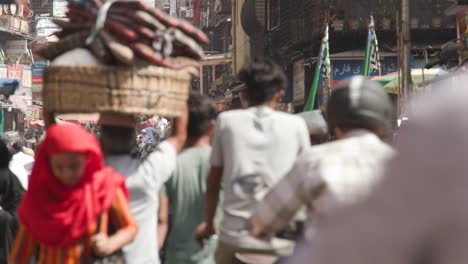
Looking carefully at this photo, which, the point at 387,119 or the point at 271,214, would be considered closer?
the point at 271,214

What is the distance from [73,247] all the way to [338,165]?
158 centimetres

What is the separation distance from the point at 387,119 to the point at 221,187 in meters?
2.12

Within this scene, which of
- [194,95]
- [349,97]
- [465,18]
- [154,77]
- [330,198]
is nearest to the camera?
[330,198]

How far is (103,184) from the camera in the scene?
4.19 metres

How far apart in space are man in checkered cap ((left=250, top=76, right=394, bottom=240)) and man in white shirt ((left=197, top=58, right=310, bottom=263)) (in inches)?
65.9

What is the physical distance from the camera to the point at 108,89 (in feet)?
14.5

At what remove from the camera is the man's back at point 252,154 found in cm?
504

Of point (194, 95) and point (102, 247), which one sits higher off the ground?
point (194, 95)

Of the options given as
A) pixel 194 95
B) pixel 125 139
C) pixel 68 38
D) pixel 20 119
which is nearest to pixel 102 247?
pixel 125 139

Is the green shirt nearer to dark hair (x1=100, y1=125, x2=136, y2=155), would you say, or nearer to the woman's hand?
dark hair (x1=100, y1=125, x2=136, y2=155)

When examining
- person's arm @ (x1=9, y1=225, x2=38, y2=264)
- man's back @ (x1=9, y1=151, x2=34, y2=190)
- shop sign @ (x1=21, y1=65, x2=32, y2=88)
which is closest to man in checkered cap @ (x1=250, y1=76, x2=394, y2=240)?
person's arm @ (x1=9, y1=225, x2=38, y2=264)

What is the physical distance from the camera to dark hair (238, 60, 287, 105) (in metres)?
5.29

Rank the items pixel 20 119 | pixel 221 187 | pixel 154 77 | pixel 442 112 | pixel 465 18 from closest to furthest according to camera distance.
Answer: pixel 442 112, pixel 154 77, pixel 221 187, pixel 465 18, pixel 20 119

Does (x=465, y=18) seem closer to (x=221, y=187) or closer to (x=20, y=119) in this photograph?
(x=221, y=187)
